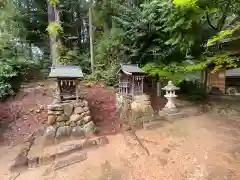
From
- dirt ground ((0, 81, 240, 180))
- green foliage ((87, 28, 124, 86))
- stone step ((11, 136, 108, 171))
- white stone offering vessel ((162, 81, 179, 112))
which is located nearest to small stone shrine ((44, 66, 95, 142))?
stone step ((11, 136, 108, 171))

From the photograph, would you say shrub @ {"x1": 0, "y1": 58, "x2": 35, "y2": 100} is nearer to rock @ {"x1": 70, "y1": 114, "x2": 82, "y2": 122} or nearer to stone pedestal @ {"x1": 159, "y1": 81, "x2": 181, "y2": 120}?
rock @ {"x1": 70, "y1": 114, "x2": 82, "y2": 122}

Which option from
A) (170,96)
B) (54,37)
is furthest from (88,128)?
(54,37)

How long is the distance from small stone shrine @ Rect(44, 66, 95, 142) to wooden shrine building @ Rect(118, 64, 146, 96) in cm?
202

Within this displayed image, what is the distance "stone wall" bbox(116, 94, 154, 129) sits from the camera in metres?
7.23

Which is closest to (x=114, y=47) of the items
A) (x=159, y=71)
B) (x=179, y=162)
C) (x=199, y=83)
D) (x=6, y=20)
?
(x=159, y=71)

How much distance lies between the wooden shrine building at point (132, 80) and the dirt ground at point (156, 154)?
166 centimetres

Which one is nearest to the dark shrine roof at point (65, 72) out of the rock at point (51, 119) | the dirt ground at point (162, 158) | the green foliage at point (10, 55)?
the rock at point (51, 119)

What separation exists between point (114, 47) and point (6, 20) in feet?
21.4

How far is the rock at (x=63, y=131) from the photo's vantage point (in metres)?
5.97

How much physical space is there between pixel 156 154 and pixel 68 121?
3.18 m

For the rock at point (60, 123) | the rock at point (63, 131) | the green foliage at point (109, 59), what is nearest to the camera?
the rock at point (63, 131)

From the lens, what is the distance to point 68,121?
6.21m

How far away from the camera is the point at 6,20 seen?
10.4 metres

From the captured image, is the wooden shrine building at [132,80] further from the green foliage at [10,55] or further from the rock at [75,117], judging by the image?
the green foliage at [10,55]
